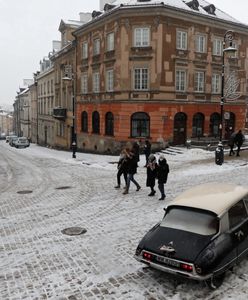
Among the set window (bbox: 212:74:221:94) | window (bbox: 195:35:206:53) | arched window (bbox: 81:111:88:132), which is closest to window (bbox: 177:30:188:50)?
window (bbox: 195:35:206:53)

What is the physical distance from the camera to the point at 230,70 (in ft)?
107

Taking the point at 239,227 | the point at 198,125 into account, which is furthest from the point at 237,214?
the point at 198,125

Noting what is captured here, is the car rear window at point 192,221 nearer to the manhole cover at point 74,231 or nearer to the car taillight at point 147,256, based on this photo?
the car taillight at point 147,256

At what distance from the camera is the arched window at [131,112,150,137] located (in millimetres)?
28328

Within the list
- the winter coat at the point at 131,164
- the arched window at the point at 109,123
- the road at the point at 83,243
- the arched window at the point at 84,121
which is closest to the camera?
the road at the point at 83,243

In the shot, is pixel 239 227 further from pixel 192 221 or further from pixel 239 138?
pixel 239 138

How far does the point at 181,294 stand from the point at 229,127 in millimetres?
29026

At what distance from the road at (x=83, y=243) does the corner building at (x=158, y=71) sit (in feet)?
Result: 38.1

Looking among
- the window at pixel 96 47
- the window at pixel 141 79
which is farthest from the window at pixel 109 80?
the window at pixel 96 47

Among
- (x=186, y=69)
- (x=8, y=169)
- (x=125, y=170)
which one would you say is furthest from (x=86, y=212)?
(x=186, y=69)

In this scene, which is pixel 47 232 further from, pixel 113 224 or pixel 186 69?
pixel 186 69

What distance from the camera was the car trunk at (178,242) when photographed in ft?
21.1

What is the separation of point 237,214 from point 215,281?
1.54 meters

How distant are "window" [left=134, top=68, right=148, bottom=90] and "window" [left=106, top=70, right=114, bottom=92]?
2501 mm
